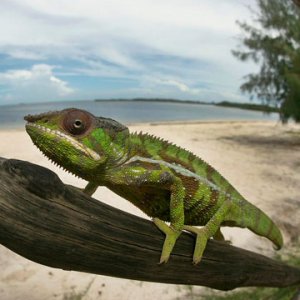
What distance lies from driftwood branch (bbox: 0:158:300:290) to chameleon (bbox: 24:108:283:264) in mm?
114

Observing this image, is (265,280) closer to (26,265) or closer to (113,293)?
(113,293)

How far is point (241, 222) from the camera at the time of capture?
3152 mm

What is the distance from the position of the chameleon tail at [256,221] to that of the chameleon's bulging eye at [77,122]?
1303 mm

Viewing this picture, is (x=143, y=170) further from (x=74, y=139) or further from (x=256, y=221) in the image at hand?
(x=256, y=221)

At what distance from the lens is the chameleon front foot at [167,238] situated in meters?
2.53

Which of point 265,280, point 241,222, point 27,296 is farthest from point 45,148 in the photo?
point 27,296

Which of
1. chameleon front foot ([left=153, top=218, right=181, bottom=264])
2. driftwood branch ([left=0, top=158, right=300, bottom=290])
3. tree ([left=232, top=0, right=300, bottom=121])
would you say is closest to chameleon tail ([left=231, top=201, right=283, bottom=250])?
driftwood branch ([left=0, top=158, right=300, bottom=290])

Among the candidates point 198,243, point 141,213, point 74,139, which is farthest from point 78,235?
point 141,213

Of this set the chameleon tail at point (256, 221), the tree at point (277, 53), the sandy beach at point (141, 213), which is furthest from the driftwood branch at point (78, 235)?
the tree at point (277, 53)

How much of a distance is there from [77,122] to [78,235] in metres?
0.59

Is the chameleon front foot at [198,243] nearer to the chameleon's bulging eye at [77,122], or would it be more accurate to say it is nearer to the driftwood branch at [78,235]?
the driftwood branch at [78,235]

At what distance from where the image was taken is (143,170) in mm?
2564

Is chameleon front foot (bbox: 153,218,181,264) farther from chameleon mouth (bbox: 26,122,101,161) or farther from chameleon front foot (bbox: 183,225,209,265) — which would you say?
chameleon mouth (bbox: 26,122,101,161)

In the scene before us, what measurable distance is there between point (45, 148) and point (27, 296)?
13.1 feet
